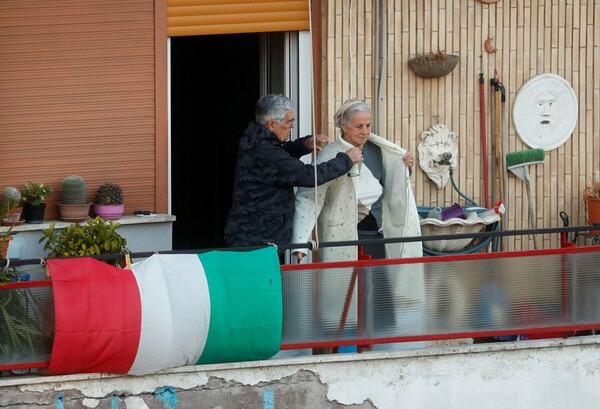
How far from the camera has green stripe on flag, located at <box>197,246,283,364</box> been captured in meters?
7.53

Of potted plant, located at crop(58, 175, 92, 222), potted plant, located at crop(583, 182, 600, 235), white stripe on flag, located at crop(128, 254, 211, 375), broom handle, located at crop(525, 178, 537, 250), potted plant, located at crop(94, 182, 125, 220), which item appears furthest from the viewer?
broom handle, located at crop(525, 178, 537, 250)

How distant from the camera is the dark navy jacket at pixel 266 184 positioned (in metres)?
8.01

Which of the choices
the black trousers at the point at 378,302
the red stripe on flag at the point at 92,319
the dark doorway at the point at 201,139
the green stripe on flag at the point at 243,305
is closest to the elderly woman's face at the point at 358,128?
the black trousers at the point at 378,302

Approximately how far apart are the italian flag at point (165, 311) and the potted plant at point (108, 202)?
173cm

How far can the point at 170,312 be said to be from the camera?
7355 mm

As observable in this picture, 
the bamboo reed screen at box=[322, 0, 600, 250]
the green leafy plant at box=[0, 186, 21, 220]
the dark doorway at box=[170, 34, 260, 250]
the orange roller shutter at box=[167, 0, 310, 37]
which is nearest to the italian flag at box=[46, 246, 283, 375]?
the green leafy plant at box=[0, 186, 21, 220]

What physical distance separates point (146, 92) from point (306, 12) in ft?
4.69

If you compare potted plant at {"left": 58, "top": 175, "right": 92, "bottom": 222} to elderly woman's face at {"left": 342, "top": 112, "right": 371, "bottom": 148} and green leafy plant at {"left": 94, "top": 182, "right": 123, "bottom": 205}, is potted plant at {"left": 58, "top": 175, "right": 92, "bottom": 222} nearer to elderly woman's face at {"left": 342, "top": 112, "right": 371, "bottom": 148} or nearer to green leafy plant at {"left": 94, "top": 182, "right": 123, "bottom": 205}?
green leafy plant at {"left": 94, "top": 182, "right": 123, "bottom": 205}

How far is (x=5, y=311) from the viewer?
7.31 metres

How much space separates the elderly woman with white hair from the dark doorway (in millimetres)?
4531

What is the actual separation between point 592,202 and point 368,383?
9.81 ft

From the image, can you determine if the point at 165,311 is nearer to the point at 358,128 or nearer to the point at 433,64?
the point at 358,128

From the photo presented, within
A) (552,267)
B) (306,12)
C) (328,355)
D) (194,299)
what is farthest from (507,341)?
(306,12)

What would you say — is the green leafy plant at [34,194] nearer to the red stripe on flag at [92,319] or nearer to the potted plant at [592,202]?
the red stripe on flag at [92,319]
